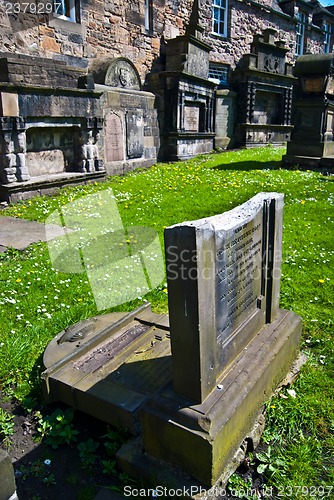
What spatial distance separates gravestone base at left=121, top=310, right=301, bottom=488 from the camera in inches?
84.3

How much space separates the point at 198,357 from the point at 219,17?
22863mm

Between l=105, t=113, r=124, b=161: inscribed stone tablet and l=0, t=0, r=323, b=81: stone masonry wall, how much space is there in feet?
10.1

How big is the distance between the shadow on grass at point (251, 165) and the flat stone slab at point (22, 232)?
7.41 m

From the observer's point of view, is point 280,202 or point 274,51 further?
point 274,51

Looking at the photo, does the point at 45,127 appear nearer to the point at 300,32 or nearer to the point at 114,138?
the point at 114,138

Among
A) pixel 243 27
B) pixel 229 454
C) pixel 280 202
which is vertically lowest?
pixel 229 454

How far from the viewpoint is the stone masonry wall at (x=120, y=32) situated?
1155 cm

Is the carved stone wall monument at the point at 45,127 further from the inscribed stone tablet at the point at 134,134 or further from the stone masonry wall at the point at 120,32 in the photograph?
the stone masonry wall at the point at 120,32

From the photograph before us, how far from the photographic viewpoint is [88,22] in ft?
44.2

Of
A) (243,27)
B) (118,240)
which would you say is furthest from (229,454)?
(243,27)

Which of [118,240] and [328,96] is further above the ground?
[328,96]

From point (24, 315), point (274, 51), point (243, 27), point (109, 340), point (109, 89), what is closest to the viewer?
point (109, 340)

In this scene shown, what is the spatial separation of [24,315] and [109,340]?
47.6 inches

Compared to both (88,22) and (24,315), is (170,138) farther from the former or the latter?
(24,315)
